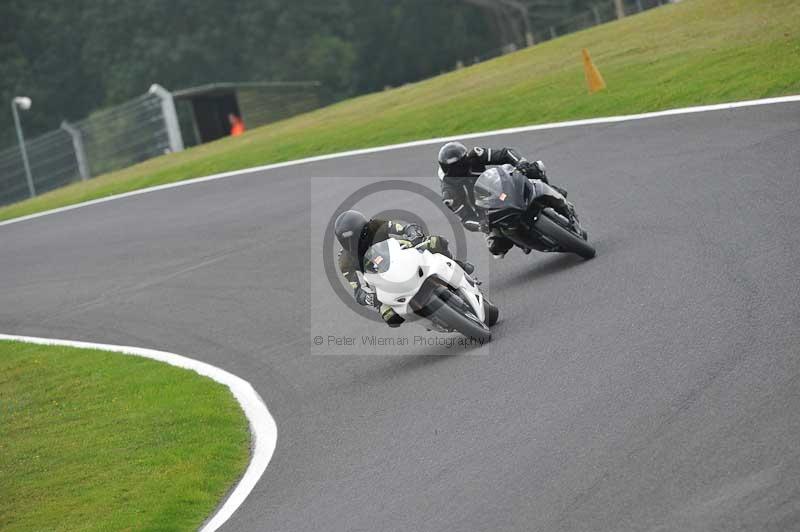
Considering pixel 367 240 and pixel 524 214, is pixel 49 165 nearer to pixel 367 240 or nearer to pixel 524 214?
pixel 524 214

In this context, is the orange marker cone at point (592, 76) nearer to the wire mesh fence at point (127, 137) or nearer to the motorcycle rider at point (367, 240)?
the motorcycle rider at point (367, 240)

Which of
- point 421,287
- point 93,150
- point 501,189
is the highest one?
point 501,189

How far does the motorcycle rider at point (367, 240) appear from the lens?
1127cm

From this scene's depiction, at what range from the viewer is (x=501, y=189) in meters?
12.6

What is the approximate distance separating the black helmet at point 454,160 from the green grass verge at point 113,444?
329cm

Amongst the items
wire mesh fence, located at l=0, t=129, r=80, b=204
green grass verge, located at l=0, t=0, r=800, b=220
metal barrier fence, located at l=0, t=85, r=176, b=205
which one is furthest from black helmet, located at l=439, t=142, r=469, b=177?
wire mesh fence, located at l=0, t=129, r=80, b=204

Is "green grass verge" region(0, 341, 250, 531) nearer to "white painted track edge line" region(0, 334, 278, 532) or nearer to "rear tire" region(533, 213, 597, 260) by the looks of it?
"white painted track edge line" region(0, 334, 278, 532)

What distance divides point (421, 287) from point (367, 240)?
731mm

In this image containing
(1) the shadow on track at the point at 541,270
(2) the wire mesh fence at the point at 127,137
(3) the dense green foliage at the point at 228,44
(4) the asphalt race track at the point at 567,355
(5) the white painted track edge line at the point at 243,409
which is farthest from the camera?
(3) the dense green foliage at the point at 228,44

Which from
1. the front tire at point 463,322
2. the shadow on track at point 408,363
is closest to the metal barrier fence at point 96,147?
the shadow on track at point 408,363

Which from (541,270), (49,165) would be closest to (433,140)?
(541,270)

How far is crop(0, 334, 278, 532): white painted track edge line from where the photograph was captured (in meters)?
9.24

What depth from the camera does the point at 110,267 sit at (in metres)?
20.2

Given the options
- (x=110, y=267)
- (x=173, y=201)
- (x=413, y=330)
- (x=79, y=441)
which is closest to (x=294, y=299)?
(x=413, y=330)
